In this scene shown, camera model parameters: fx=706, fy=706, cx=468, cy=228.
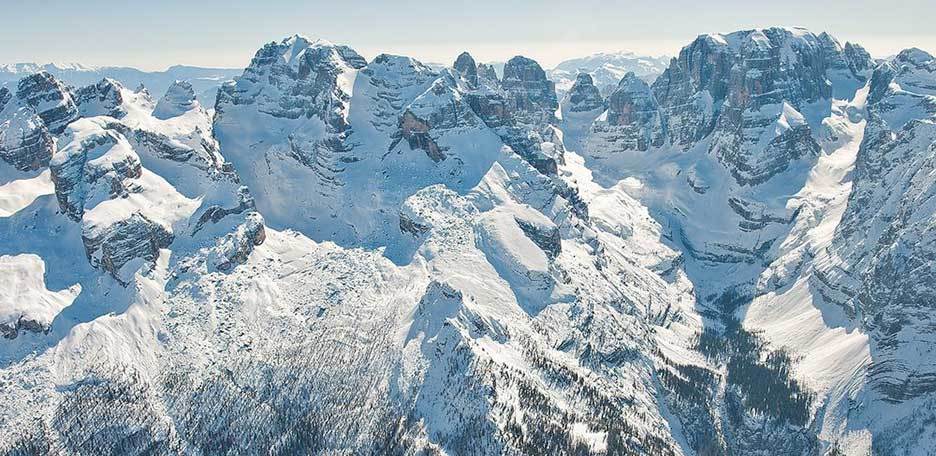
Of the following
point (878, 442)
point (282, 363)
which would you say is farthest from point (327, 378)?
point (878, 442)

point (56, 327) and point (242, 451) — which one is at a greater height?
point (56, 327)

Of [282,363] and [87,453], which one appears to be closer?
[87,453]

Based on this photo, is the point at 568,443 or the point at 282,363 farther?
the point at 282,363

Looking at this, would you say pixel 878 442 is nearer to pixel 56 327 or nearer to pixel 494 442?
pixel 494 442

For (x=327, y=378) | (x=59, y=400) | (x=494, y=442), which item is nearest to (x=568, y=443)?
(x=494, y=442)

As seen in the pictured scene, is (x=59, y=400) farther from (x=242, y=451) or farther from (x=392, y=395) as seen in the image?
(x=392, y=395)

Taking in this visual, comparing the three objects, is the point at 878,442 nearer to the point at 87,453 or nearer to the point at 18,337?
the point at 87,453

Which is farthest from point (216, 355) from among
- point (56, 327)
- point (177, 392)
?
point (56, 327)
